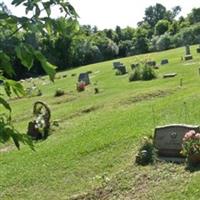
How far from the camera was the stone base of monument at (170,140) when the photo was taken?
41.1 ft

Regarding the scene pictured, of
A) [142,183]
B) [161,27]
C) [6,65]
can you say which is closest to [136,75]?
[142,183]

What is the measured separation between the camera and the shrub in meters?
12.4

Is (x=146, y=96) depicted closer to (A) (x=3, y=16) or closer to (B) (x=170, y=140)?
(B) (x=170, y=140)

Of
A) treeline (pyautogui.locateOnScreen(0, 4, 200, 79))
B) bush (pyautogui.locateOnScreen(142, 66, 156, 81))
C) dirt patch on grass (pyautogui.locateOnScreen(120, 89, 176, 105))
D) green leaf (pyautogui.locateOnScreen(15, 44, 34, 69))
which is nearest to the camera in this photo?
green leaf (pyautogui.locateOnScreen(15, 44, 34, 69))

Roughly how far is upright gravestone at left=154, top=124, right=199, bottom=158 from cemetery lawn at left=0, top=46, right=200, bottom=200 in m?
0.65

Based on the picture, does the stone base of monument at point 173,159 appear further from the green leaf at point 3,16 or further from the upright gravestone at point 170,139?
the green leaf at point 3,16

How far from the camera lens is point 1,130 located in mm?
2574

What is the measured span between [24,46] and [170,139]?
415 inches

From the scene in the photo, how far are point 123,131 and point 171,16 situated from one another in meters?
134

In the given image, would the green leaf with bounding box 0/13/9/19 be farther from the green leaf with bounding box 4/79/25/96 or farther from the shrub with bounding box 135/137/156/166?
the shrub with bounding box 135/137/156/166

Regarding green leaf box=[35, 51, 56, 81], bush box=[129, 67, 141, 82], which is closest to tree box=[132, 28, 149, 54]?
bush box=[129, 67, 141, 82]

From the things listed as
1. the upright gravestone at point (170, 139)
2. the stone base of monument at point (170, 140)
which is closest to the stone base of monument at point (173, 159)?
the stone base of monument at point (170, 140)

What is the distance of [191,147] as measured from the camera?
1152 cm

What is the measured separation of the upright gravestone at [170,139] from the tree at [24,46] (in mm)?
9995
